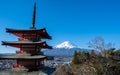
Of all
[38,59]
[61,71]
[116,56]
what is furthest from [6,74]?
[61,71]

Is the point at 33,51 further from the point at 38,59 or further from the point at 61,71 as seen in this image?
the point at 61,71

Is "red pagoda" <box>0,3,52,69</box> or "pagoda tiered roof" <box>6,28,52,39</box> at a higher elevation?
"pagoda tiered roof" <box>6,28,52,39</box>

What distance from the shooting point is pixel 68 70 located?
59.0 m

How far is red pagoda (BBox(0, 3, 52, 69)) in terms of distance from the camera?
23469 millimetres

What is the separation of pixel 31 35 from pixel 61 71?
3633 centimetres

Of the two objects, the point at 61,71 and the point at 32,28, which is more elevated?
the point at 32,28

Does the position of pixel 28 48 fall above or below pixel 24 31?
below

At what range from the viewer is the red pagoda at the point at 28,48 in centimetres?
2347

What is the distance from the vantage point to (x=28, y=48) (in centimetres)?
2398

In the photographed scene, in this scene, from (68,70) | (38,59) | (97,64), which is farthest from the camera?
(68,70)

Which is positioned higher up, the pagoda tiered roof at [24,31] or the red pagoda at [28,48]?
the pagoda tiered roof at [24,31]

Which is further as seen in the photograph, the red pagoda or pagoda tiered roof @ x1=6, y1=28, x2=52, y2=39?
A: pagoda tiered roof @ x1=6, y1=28, x2=52, y2=39

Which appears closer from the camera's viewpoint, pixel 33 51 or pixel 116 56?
pixel 33 51

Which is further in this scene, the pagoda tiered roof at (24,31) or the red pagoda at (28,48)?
the pagoda tiered roof at (24,31)
